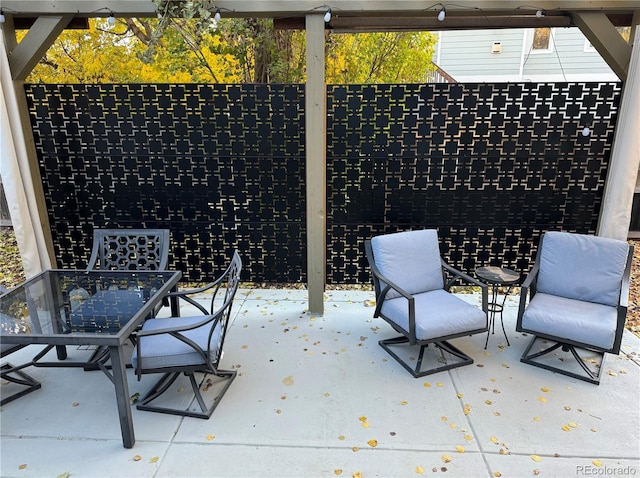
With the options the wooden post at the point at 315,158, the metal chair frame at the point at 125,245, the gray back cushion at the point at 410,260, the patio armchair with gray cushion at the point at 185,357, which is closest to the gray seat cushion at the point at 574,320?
the gray back cushion at the point at 410,260

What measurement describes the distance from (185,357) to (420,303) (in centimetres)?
192

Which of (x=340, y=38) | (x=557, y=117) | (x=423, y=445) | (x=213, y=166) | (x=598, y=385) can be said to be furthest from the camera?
(x=340, y=38)

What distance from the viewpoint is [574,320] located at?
3188 mm

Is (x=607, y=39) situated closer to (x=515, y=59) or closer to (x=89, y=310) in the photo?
(x=89, y=310)

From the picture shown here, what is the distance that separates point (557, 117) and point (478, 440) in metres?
3.18

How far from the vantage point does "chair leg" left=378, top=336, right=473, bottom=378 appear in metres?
3.33

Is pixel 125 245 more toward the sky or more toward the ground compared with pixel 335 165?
more toward the ground

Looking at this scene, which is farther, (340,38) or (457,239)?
(340,38)

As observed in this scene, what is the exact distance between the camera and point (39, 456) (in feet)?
8.23

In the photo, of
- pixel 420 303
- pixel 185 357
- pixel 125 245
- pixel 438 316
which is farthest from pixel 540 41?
A: pixel 185 357

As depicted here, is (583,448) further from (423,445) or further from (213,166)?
(213,166)

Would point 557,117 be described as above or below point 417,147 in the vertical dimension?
above

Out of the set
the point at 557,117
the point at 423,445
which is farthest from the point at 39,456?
the point at 557,117

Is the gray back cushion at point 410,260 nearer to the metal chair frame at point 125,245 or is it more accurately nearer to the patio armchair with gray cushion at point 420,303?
the patio armchair with gray cushion at point 420,303
